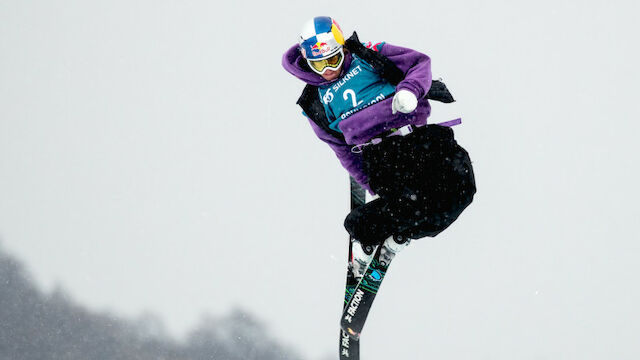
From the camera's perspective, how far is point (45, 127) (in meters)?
83.7

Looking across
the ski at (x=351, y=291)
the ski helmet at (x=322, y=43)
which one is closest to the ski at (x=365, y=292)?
the ski at (x=351, y=291)

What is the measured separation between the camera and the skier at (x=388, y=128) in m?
5.28

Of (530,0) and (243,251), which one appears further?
(530,0)

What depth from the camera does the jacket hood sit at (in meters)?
5.54

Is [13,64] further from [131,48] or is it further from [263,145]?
[263,145]

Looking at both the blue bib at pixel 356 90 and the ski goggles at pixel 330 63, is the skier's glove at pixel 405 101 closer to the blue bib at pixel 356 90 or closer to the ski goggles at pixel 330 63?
the blue bib at pixel 356 90

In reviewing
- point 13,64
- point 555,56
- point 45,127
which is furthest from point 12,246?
point 555,56

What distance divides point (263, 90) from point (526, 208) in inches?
1620

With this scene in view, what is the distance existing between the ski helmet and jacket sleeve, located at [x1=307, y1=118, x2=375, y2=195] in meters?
0.68

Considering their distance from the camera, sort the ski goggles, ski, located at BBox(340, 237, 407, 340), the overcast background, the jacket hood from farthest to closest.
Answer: the overcast background
ski, located at BBox(340, 237, 407, 340)
the jacket hood
the ski goggles

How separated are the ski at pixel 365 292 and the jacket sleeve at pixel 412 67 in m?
1.58

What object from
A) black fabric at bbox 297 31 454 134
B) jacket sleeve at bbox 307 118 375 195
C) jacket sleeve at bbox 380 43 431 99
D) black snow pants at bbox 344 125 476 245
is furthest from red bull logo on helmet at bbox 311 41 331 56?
black snow pants at bbox 344 125 476 245

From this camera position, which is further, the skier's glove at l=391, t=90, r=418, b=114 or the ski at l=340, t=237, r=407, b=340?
the ski at l=340, t=237, r=407, b=340

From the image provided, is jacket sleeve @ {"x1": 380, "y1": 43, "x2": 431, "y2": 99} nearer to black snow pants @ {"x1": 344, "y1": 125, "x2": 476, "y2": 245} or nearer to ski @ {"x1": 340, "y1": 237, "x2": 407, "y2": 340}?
black snow pants @ {"x1": 344, "y1": 125, "x2": 476, "y2": 245}
